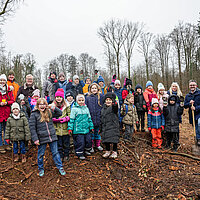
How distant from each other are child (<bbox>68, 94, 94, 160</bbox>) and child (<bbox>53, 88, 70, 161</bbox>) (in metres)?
0.19

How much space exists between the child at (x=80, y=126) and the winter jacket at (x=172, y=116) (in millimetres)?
2871

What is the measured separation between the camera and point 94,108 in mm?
4645

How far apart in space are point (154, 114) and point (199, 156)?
2.02 m

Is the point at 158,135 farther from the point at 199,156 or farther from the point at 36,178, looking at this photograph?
the point at 36,178

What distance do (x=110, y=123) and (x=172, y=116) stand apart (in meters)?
2.59

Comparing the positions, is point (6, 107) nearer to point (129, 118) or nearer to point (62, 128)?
point (62, 128)

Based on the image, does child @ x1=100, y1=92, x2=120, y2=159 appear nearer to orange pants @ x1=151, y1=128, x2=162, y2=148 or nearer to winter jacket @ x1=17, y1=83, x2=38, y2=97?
orange pants @ x1=151, y1=128, x2=162, y2=148

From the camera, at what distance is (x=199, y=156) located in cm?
529

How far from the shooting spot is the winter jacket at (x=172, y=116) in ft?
17.9

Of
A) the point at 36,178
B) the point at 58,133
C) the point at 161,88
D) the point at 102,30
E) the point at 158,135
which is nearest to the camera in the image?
the point at 36,178

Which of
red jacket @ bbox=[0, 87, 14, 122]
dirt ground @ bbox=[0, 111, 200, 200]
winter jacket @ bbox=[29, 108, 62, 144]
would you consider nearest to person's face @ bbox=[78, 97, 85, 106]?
winter jacket @ bbox=[29, 108, 62, 144]

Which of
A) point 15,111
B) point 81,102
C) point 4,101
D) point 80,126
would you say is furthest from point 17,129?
point 81,102

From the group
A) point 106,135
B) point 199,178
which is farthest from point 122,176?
point 199,178

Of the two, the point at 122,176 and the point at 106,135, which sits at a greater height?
the point at 106,135
